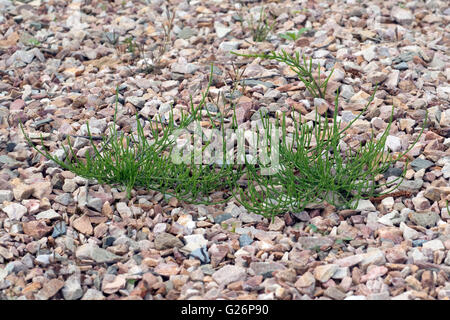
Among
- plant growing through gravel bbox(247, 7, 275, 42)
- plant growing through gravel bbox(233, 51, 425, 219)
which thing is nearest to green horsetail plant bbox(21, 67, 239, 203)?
plant growing through gravel bbox(233, 51, 425, 219)

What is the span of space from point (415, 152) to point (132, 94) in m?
1.60

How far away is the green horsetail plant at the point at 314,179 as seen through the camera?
8.87 ft

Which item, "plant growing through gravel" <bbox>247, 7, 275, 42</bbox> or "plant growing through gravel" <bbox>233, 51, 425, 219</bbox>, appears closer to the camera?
"plant growing through gravel" <bbox>233, 51, 425, 219</bbox>

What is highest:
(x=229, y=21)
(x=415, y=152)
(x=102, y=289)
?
(x=229, y=21)

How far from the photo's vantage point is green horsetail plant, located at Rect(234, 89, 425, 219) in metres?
2.71

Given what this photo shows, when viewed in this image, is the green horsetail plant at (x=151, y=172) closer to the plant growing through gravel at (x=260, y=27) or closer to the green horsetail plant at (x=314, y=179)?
the green horsetail plant at (x=314, y=179)

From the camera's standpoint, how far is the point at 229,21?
14.4 feet

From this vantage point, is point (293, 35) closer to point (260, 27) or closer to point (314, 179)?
point (260, 27)

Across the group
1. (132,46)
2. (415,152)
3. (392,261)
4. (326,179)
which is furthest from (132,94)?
(392,261)

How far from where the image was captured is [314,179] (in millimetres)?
2750

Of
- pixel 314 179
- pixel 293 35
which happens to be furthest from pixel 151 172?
pixel 293 35

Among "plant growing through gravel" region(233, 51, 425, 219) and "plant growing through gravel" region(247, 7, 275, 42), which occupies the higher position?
"plant growing through gravel" region(247, 7, 275, 42)

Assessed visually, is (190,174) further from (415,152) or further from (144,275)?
(415,152)

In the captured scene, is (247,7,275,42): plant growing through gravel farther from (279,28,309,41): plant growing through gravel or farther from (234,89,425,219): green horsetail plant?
(234,89,425,219): green horsetail plant
